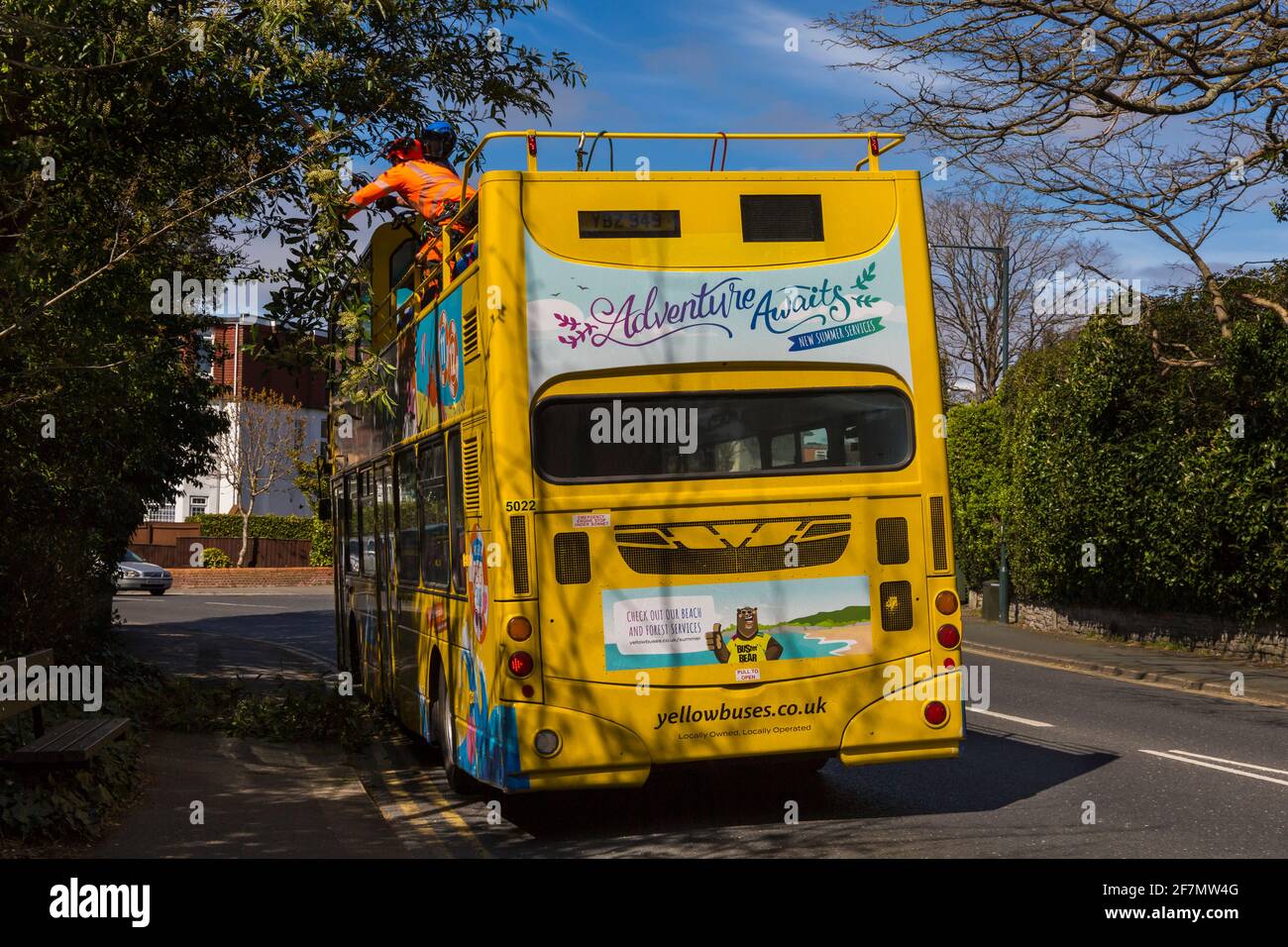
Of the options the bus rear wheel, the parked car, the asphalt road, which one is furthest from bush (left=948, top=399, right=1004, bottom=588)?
the parked car

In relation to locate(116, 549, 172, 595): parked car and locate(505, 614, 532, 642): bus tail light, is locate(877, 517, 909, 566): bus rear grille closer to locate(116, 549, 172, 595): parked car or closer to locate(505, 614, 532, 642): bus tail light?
locate(505, 614, 532, 642): bus tail light

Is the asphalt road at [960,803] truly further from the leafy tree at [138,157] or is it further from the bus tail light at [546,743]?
the leafy tree at [138,157]

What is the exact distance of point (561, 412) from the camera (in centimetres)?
859

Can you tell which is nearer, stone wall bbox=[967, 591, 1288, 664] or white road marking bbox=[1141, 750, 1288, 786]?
white road marking bbox=[1141, 750, 1288, 786]

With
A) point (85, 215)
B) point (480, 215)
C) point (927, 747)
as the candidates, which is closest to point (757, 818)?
point (927, 747)

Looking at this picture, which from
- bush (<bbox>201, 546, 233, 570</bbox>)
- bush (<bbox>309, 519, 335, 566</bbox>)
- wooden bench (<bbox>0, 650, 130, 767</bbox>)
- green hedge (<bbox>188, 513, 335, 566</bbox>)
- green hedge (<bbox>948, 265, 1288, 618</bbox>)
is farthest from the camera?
green hedge (<bbox>188, 513, 335, 566</bbox>)

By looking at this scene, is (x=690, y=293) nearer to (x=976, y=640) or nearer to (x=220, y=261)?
(x=220, y=261)

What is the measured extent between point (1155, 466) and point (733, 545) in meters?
15.1

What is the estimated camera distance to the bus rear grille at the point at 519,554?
8.37 meters

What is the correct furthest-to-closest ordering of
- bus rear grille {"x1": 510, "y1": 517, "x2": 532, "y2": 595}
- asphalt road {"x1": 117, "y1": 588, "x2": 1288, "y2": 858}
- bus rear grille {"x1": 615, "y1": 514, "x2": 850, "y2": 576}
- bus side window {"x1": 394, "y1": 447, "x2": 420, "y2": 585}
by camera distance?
1. bus side window {"x1": 394, "y1": 447, "x2": 420, "y2": 585}
2. bus rear grille {"x1": 615, "y1": 514, "x2": 850, "y2": 576}
3. bus rear grille {"x1": 510, "y1": 517, "x2": 532, "y2": 595}
4. asphalt road {"x1": 117, "y1": 588, "x2": 1288, "y2": 858}

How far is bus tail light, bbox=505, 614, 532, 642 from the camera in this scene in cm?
832

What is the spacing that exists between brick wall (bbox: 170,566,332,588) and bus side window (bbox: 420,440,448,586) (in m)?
39.2

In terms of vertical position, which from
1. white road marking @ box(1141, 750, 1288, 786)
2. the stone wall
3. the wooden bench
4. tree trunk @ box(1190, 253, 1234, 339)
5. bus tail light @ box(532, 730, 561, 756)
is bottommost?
white road marking @ box(1141, 750, 1288, 786)

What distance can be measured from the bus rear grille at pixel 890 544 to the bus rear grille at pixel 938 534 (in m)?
0.20
